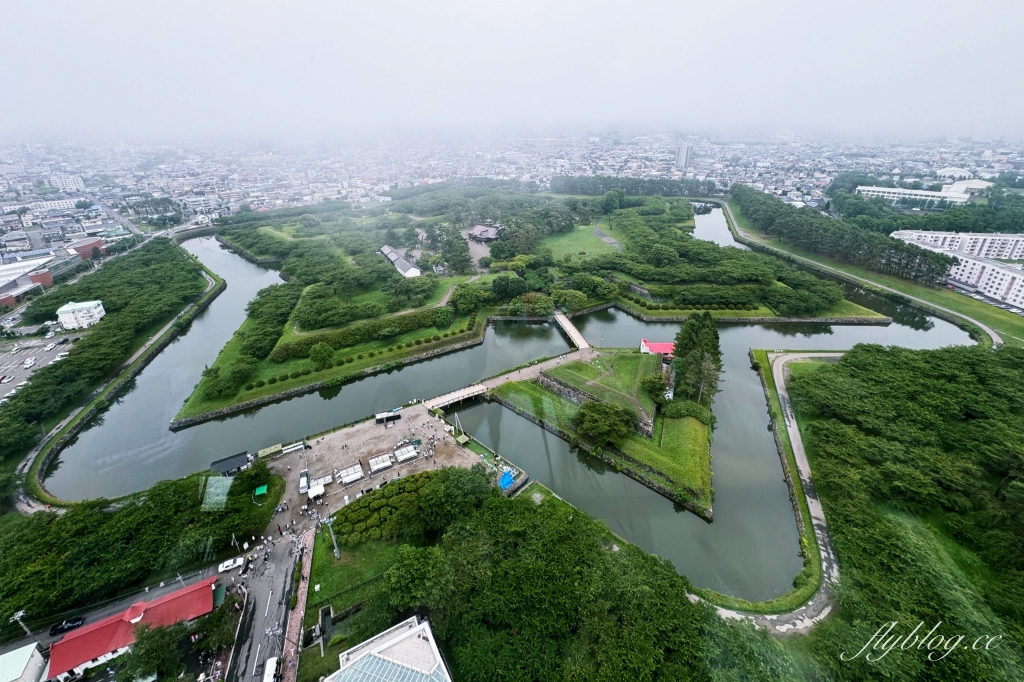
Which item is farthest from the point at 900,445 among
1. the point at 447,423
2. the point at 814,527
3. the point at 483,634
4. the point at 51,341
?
the point at 51,341

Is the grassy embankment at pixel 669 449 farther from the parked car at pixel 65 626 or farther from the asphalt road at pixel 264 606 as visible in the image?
the parked car at pixel 65 626

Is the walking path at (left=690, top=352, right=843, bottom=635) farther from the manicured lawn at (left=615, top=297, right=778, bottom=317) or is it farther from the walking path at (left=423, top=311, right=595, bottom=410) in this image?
the manicured lawn at (left=615, top=297, right=778, bottom=317)

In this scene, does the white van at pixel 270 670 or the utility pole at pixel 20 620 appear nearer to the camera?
the white van at pixel 270 670

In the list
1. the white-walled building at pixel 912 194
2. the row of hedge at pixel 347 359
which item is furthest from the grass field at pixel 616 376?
the white-walled building at pixel 912 194

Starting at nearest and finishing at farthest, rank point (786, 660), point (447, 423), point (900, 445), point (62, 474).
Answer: point (786, 660), point (900, 445), point (62, 474), point (447, 423)

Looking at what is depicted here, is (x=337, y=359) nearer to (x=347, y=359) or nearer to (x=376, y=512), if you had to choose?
(x=347, y=359)

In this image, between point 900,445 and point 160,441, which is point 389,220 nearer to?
point 160,441
